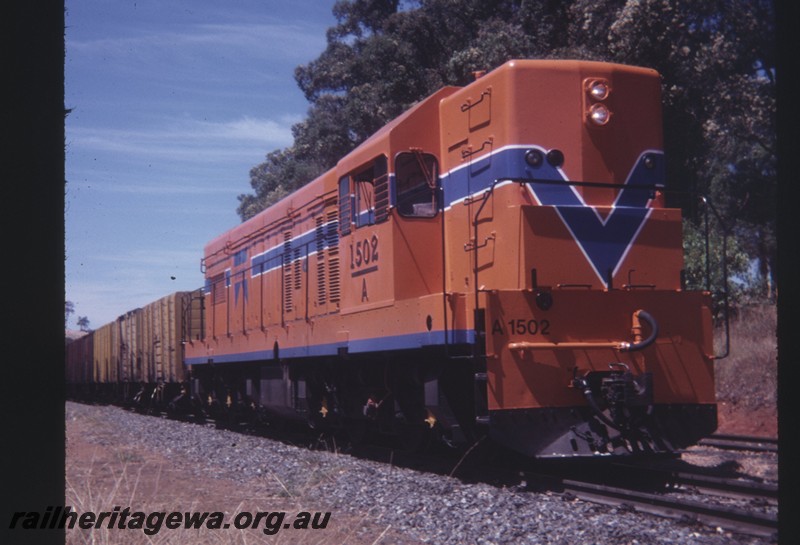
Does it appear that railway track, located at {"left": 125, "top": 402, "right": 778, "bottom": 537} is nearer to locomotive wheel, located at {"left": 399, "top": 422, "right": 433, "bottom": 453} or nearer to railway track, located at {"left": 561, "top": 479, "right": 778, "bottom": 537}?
railway track, located at {"left": 561, "top": 479, "right": 778, "bottom": 537}

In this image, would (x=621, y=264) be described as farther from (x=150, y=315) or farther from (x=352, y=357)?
(x=150, y=315)

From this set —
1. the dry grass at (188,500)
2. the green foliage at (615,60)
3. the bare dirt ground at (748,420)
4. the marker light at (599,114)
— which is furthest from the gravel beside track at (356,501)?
the bare dirt ground at (748,420)

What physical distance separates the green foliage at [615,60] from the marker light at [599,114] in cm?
555

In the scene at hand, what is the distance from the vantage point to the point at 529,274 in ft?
25.9

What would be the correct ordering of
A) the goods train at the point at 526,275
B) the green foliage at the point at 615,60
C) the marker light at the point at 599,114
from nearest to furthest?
the goods train at the point at 526,275 < the marker light at the point at 599,114 < the green foliage at the point at 615,60

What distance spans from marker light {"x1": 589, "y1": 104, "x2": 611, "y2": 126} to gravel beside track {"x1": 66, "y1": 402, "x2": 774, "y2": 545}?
12.4ft

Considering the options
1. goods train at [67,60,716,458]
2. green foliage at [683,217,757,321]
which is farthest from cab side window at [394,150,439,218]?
green foliage at [683,217,757,321]

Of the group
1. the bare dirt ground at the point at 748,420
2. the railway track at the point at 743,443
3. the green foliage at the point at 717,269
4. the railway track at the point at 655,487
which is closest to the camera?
the railway track at the point at 655,487

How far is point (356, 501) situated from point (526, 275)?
264 cm

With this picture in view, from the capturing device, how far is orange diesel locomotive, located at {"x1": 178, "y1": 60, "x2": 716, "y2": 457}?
7598 mm

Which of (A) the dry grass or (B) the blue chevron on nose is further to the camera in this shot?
(B) the blue chevron on nose

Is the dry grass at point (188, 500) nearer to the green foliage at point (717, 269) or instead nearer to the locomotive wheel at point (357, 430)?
the locomotive wheel at point (357, 430)

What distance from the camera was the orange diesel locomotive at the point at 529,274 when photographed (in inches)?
299

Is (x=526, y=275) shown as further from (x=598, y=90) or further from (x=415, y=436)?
(x=415, y=436)
